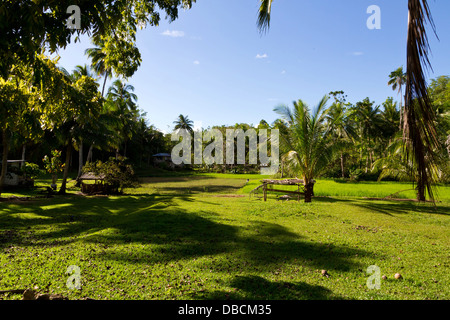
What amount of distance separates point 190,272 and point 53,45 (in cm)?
424

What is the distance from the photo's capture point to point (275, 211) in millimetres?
9844

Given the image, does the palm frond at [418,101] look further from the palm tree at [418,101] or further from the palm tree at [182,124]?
the palm tree at [182,124]

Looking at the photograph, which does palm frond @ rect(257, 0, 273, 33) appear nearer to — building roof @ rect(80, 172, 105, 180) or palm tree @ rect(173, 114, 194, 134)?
building roof @ rect(80, 172, 105, 180)

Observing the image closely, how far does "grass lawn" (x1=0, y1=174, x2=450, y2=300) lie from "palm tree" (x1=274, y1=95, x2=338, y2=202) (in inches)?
174

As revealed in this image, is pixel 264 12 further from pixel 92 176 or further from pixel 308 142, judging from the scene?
pixel 92 176

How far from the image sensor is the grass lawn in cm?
357

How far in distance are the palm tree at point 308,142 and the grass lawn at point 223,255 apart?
4.42 meters

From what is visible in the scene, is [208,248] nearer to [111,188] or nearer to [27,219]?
[27,219]

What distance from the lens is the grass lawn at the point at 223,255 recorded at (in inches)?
140

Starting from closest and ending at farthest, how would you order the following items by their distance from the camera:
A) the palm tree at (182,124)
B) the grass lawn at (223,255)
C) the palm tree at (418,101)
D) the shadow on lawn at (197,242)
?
the palm tree at (418,101) → the grass lawn at (223,255) → the shadow on lawn at (197,242) → the palm tree at (182,124)

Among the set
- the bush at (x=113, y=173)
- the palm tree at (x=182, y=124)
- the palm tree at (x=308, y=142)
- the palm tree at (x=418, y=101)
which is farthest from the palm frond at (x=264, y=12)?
the palm tree at (x=182, y=124)

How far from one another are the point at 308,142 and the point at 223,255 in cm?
948
